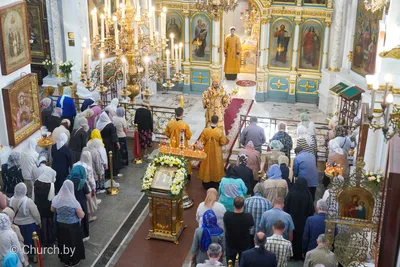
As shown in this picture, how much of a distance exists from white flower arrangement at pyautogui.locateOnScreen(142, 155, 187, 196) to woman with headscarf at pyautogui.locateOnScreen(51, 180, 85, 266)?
1.26m

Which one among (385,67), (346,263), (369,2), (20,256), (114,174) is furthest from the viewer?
(369,2)

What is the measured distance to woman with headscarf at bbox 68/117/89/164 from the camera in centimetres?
1020

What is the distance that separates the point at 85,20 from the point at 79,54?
0.99 metres

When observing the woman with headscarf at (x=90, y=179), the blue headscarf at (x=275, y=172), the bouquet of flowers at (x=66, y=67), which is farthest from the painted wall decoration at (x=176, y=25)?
the blue headscarf at (x=275, y=172)

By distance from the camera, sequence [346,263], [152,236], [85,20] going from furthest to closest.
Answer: [85,20] → [152,236] → [346,263]

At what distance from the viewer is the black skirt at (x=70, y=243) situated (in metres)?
7.98

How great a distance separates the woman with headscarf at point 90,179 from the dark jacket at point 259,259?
334cm

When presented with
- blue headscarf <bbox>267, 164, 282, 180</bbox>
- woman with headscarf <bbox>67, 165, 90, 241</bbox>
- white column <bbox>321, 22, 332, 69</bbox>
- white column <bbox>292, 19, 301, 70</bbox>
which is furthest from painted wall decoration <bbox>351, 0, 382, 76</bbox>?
woman with headscarf <bbox>67, 165, 90, 241</bbox>

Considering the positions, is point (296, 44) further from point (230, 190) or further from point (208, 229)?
point (208, 229)

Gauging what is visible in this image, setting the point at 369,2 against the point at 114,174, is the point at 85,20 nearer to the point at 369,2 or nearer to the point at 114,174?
the point at 114,174

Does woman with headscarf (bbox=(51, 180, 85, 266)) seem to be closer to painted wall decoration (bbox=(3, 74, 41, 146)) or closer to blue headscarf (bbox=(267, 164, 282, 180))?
painted wall decoration (bbox=(3, 74, 41, 146))

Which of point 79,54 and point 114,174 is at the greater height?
point 79,54

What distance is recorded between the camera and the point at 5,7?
9117 millimetres

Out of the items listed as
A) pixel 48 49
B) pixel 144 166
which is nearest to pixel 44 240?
pixel 144 166
